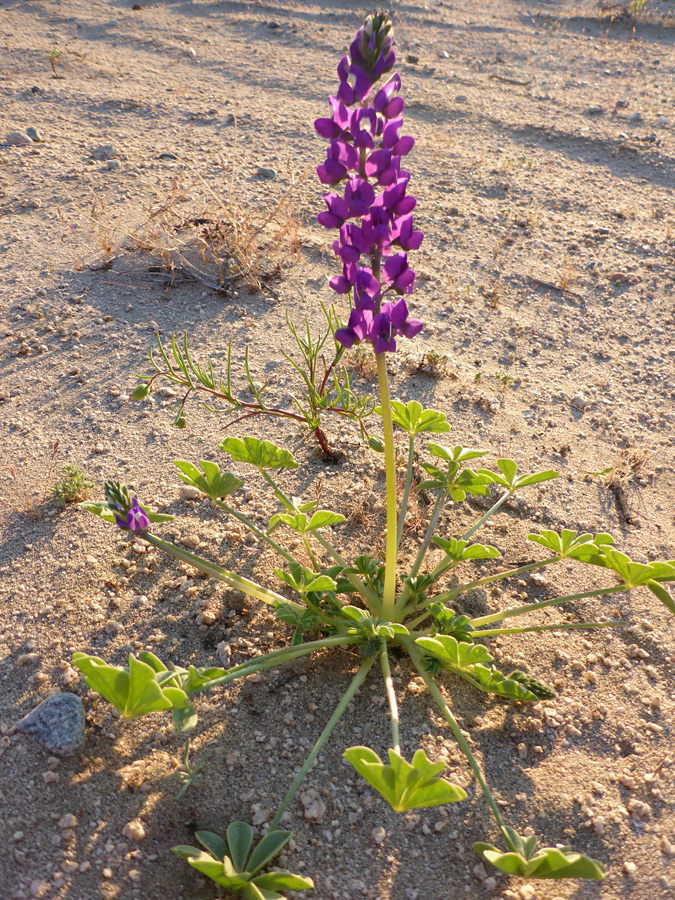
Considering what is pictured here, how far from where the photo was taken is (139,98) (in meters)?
6.48

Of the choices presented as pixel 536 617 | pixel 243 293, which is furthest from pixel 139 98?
pixel 536 617

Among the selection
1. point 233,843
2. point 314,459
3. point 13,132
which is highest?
point 13,132

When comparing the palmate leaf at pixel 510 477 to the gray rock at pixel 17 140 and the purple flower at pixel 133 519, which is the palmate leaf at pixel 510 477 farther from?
the gray rock at pixel 17 140

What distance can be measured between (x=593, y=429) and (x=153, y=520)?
230cm

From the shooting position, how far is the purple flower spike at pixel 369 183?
1712mm

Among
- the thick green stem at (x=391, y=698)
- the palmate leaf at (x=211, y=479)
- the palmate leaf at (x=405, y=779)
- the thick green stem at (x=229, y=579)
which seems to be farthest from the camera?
the palmate leaf at (x=211, y=479)

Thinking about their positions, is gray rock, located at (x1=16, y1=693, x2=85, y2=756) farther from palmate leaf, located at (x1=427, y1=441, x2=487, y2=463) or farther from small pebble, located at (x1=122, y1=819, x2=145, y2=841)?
palmate leaf, located at (x1=427, y1=441, x2=487, y2=463)

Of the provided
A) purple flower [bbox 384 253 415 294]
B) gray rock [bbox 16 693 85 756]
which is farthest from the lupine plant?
gray rock [bbox 16 693 85 756]

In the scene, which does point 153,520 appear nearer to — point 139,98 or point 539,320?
point 539,320

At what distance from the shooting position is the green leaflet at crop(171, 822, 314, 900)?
160 cm

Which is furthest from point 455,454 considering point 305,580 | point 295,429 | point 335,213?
point 335,213

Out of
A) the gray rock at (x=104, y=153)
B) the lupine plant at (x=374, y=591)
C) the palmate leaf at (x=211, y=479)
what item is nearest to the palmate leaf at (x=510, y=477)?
the lupine plant at (x=374, y=591)

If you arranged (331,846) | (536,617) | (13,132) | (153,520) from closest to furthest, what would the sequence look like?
(331,846) → (153,520) → (536,617) → (13,132)

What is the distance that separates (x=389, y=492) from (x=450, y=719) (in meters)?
0.69
